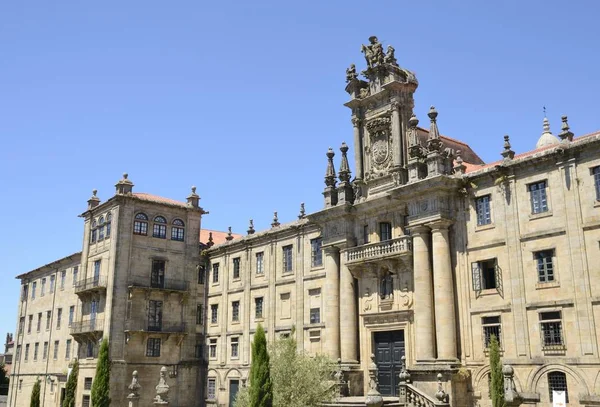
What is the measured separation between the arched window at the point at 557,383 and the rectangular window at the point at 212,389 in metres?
24.9

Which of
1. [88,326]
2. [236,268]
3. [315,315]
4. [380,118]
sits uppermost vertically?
[380,118]

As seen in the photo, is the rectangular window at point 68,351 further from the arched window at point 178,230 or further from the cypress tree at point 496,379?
the cypress tree at point 496,379

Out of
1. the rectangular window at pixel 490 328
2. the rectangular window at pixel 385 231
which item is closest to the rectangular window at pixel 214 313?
the rectangular window at pixel 385 231

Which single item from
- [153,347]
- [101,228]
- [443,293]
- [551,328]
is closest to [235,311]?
[153,347]

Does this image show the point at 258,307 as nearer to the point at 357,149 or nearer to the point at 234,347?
the point at 234,347

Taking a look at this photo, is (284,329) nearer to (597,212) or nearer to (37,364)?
(597,212)

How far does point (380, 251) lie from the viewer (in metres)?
32.6

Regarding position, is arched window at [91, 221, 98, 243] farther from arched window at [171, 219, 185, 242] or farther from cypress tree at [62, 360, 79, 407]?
cypress tree at [62, 360, 79, 407]


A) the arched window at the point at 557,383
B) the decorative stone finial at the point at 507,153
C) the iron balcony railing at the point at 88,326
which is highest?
the decorative stone finial at the point at 507,153

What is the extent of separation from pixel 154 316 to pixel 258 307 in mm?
7884

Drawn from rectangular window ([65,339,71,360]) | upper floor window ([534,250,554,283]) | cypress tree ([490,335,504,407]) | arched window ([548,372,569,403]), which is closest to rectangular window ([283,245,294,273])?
upper floor window ([534,250,554,283])

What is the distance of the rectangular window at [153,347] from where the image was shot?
44531 mm

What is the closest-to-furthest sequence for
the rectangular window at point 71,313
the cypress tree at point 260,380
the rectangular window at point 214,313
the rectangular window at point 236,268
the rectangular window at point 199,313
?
the cypress tree at point 260,380 < the rectangular window at point 236,268 < the rectangular window at point 214,313 < the rectangular window at point 199,313 < the rectangular window at point 71,313

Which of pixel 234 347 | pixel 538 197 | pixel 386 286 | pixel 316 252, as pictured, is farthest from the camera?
pixel 234 347
